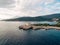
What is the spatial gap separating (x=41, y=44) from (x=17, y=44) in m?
9.76

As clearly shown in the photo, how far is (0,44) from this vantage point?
5212cm

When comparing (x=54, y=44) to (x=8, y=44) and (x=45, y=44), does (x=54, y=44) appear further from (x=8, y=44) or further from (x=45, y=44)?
(x=8, y=44)

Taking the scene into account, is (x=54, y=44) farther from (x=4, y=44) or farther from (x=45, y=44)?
(x=4, y=44)

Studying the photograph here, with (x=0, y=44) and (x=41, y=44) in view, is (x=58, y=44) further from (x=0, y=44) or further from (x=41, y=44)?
(x=0, y=44)

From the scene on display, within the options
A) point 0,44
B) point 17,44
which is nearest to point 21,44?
point 17,44

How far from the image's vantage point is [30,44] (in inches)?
2030

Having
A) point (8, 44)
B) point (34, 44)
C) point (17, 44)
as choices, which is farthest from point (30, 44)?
point (8, 44)

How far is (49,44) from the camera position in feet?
174

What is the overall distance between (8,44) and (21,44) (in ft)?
17.1

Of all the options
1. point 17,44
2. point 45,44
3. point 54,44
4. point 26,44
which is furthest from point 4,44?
point 54,44

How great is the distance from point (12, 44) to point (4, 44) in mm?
3284

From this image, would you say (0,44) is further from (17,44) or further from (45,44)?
(45,44)

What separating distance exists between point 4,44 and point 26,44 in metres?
8.87

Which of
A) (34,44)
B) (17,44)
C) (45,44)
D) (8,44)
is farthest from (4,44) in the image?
(45,44)
